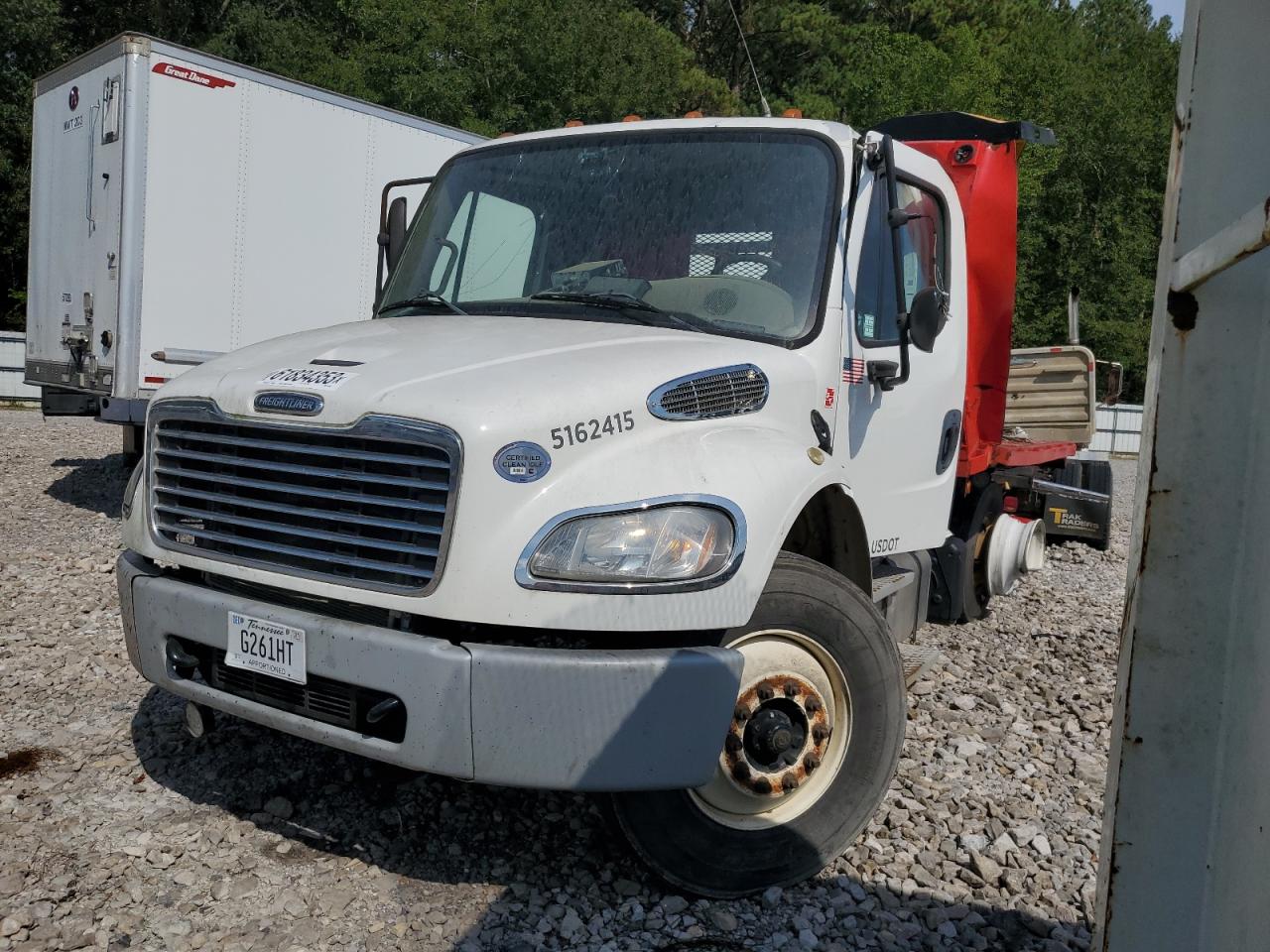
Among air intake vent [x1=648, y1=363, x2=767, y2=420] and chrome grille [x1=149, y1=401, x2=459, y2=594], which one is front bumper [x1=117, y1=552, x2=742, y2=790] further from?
air intake vent [x1=648, y1=363, x2=767, y2=420]

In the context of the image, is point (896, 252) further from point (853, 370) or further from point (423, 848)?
point (423, 848)

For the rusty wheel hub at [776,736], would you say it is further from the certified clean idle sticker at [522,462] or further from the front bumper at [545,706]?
the certified clean idle sticker at [522,462]

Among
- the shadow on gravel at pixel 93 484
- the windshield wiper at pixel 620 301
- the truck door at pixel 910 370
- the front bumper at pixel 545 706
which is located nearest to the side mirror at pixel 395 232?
the windshield wiper at pixel 620 301

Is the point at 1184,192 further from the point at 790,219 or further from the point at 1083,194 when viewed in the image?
the point at 1083,194

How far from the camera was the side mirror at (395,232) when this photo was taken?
5238 millimetres

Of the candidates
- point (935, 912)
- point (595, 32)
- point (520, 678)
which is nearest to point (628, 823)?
point (520, 678)

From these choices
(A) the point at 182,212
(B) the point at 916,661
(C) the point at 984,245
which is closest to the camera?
(B) the point at 916,661

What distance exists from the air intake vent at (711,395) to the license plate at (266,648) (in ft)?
4.11

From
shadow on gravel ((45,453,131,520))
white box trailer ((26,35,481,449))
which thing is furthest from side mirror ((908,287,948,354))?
shadow on gravel ((45,453,131,520))

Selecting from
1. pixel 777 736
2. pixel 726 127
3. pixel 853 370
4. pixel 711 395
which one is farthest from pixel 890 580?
pixel 726 127

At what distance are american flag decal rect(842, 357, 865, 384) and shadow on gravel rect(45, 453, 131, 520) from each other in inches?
300

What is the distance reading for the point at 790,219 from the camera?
415 cm

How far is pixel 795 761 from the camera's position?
3.60 meters

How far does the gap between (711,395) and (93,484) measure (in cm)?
991
